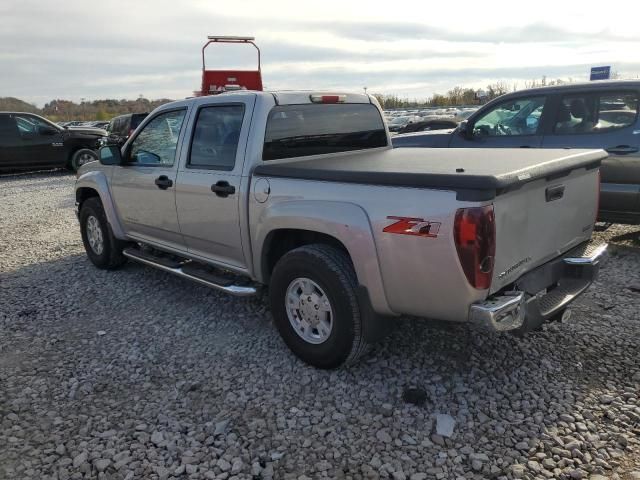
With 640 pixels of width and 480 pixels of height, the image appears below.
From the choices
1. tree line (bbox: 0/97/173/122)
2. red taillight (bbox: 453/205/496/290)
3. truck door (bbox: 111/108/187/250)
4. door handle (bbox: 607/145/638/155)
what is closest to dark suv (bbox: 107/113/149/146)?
truck door (bbox: 111/108/187/250)

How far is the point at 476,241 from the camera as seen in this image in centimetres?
269

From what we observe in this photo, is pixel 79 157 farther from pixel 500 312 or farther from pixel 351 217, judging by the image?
pixel 500 312

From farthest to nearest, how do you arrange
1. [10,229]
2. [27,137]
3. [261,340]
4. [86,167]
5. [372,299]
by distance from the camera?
1. [27,137]
2. [10,229]
3. [86,167]
4. [261,340]
5. [372,299]

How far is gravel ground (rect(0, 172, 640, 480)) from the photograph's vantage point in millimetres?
2754

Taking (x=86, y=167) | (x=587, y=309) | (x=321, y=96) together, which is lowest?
(x=587, y=309)

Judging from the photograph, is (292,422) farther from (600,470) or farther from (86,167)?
(86,167)

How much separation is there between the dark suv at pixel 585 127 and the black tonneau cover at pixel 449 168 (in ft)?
7.20

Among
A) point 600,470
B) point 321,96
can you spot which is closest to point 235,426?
point 600,470

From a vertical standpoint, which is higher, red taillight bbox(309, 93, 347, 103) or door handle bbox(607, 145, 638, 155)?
red taillight bbox(309, 93, 347, 103)

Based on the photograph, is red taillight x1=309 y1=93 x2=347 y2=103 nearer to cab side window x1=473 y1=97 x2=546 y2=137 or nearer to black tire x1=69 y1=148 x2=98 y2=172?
cab side window x1=473 y1=97 x2=546 y2=137

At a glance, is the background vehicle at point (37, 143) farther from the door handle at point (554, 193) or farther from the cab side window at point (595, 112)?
the door handle at point (554, 193)

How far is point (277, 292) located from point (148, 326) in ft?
4.76

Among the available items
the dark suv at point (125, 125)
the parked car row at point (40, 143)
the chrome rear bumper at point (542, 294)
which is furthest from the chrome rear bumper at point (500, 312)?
the dark suv at point (125, 125)

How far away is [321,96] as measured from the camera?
14.5 ft
